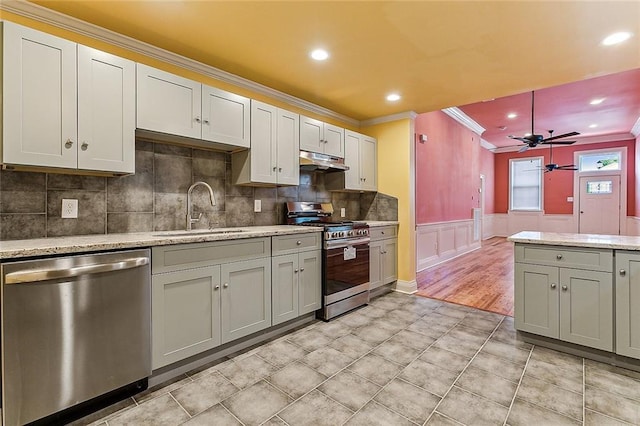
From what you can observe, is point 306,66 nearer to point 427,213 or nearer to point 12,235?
point 12,235

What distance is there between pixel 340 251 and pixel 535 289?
174 cm

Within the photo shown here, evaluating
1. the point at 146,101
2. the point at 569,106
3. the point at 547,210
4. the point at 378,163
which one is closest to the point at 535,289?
the point at 378,163

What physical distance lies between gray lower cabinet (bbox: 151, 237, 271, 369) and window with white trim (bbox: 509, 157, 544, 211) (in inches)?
376

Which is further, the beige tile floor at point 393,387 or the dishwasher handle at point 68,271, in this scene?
the beige tile floor at point 393,387

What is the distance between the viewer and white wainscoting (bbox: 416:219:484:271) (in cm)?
525

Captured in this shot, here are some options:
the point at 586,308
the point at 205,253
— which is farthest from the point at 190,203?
the point at 586,308

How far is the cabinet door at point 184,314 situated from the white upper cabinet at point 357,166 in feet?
7.02

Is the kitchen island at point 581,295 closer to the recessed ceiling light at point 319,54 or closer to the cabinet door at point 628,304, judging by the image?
the cabinet door at point 628,304

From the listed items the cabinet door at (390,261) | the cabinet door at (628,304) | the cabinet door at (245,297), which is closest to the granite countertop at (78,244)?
the cabinet door at (245,297)

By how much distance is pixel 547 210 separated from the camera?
891cm

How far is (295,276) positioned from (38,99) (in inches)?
85.8

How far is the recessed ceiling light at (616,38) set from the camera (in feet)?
7.21

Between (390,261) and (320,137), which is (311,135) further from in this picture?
(390,261)

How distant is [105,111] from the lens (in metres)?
2.00
